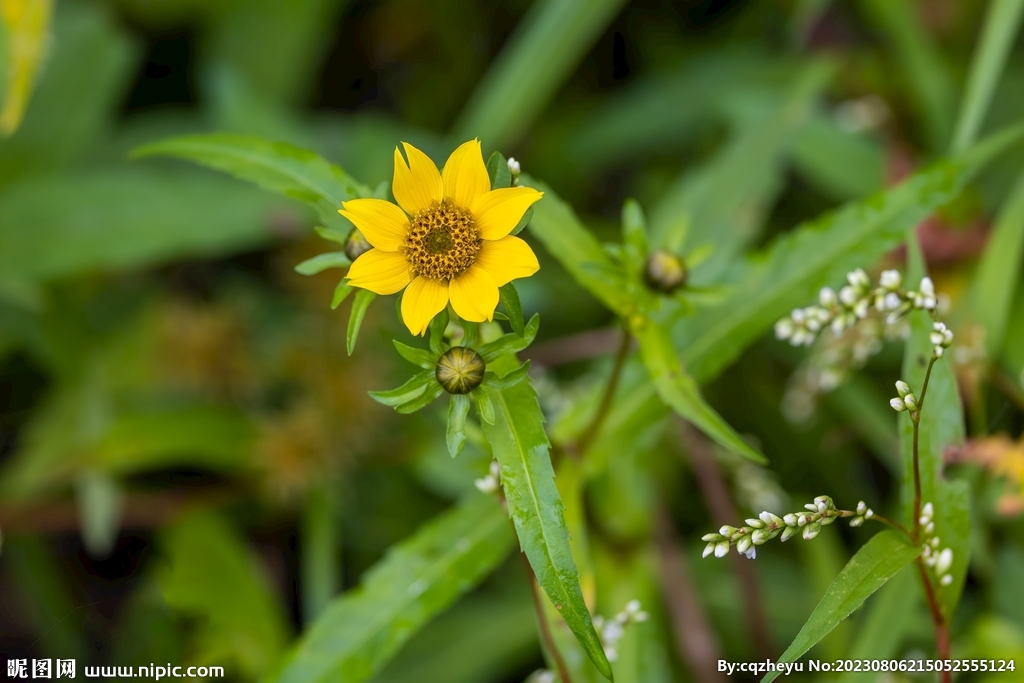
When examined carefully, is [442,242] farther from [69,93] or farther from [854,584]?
[69,93]

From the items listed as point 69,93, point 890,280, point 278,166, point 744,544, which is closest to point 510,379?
point 744,544

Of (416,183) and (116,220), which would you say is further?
(116,220)

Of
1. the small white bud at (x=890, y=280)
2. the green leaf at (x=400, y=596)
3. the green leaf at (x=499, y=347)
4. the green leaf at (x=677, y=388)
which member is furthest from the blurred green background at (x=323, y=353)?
the green leaf at (x=499, y=347)

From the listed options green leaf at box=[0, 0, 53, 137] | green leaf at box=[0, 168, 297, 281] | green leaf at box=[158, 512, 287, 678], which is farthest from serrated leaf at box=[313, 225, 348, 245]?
green leaf at box=[158, 512, 287, 678]

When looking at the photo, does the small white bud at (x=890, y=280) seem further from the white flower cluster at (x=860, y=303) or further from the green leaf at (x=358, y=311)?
the green leaf at (x=358, y=311)

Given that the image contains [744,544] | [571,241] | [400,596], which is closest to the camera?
[744,544]

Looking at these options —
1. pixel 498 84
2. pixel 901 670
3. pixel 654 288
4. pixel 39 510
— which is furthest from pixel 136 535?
pixel 901 670

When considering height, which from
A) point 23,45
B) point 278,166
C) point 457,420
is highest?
point 23,45
